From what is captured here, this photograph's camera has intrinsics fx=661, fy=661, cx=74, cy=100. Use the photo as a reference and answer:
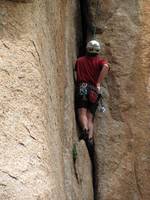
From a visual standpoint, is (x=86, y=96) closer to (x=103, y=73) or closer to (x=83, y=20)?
(x=103, y=73)

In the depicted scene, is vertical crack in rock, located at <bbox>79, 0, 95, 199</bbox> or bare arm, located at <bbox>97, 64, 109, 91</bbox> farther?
vertical crack in rock, located at <bbox>79, 0, 95, 199</bbox>

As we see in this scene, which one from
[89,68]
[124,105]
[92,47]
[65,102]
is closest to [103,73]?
[89,68]

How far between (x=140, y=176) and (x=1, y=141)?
5.72m

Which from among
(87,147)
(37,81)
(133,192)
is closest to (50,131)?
(37,81)

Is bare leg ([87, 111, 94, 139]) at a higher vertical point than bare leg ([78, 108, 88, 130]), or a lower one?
lower

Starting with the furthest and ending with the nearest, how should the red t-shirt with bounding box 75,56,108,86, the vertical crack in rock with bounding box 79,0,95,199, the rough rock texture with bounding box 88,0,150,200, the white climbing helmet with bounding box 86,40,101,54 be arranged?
1. the vertical crack in rock with bounding box 79,0,95,199
2. the rough rock texture with bounding box 88,0,150,200
3. the white climbing helmet with bounding box 86,40,101,54
4. the red t-shirt with bounding box 75,56,108,86

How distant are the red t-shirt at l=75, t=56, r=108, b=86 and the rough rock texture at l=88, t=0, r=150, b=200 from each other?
78 centimetres

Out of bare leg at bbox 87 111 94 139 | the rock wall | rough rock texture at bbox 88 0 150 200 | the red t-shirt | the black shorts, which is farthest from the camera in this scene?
rough rock texture at bbox 88 0 150 200

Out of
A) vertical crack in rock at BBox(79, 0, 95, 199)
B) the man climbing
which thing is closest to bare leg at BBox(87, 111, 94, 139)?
the man climbing

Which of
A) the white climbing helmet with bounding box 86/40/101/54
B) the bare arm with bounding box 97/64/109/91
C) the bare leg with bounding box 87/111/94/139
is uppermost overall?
the white climbing helmet with bounding box 86/40/101/54

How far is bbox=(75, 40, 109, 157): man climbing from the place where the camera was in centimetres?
1141

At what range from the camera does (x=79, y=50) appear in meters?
12.4

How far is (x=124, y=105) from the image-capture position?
12.4 metres

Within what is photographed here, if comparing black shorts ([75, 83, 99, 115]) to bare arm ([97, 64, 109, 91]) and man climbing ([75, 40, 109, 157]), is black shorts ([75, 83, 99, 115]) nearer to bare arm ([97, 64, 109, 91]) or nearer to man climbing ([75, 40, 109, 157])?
man climbing ([75, 40, 109, 157])
